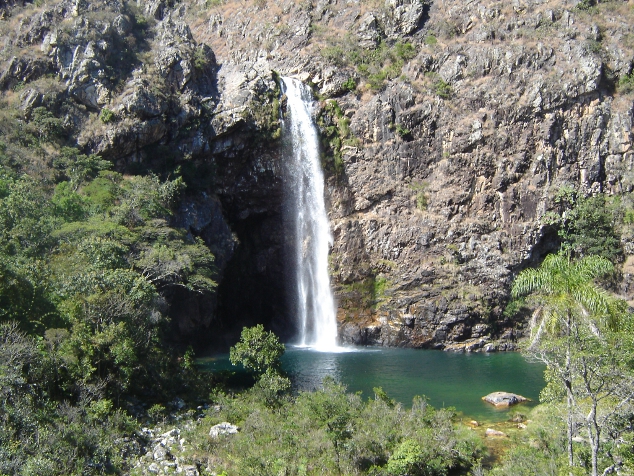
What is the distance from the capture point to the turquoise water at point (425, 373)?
22.9 meters

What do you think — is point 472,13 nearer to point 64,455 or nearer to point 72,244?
point 72,244

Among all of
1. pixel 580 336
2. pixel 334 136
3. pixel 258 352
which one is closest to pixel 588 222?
pixel 334 136

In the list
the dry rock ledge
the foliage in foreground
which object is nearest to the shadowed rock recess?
the dry rock ledge

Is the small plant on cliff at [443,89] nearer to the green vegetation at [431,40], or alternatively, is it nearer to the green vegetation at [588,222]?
the green vegetation at [431,40]

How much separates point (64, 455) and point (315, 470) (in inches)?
238

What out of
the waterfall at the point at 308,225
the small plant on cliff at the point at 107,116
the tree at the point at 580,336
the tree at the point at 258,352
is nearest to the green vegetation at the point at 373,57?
the waterfall at the point at 308,225

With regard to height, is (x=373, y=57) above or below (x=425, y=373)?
above

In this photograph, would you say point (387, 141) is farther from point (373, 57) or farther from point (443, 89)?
point (373, 57)

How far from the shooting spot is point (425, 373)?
28281mm

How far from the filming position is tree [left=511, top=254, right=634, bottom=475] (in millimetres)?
10859

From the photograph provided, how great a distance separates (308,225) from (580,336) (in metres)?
30.7

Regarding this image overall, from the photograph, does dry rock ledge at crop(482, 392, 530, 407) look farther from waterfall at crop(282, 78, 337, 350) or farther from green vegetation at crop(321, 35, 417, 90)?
green vegetation at crop(321, 35, 417, 90)

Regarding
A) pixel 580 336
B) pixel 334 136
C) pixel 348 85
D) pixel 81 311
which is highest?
pixel 348 85

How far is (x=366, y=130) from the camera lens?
41.6m
